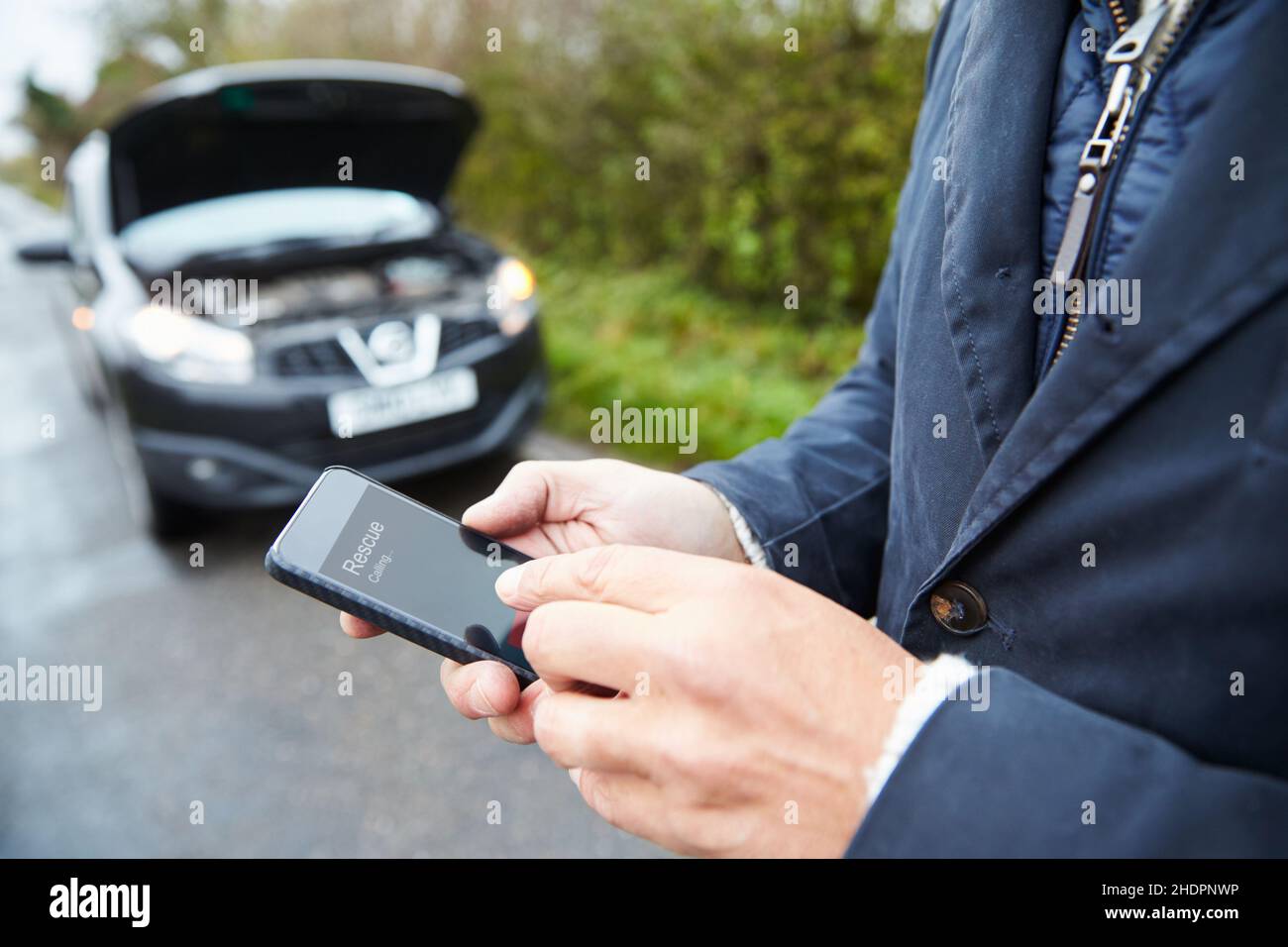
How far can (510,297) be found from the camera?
3.95 meters

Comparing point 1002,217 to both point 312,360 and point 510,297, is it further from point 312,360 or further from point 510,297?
point 510,297

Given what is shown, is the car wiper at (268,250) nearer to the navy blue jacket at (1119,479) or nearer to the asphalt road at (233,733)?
the asphalt road at (233,733)

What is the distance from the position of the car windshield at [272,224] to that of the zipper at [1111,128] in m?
3.61

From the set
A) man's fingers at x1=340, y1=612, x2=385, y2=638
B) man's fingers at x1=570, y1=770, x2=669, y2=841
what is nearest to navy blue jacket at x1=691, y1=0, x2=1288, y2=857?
man's fingers at x1=570, y1=770, x2=669, y2=841

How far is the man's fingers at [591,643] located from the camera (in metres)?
0.72

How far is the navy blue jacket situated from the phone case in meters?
0.52

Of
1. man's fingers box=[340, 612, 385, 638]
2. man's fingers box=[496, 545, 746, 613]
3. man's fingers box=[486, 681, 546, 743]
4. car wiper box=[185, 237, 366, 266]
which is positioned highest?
car wiper box=[185, 237, 366, 266]

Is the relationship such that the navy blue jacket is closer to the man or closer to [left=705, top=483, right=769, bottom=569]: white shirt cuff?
the man

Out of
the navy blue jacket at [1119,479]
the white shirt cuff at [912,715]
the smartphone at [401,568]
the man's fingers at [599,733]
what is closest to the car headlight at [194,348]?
the smartphone at [401,568]

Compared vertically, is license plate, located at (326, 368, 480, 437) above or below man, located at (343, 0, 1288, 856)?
below

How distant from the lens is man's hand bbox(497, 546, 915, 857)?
697 millimetres

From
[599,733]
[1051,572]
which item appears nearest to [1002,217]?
[1051,572]
